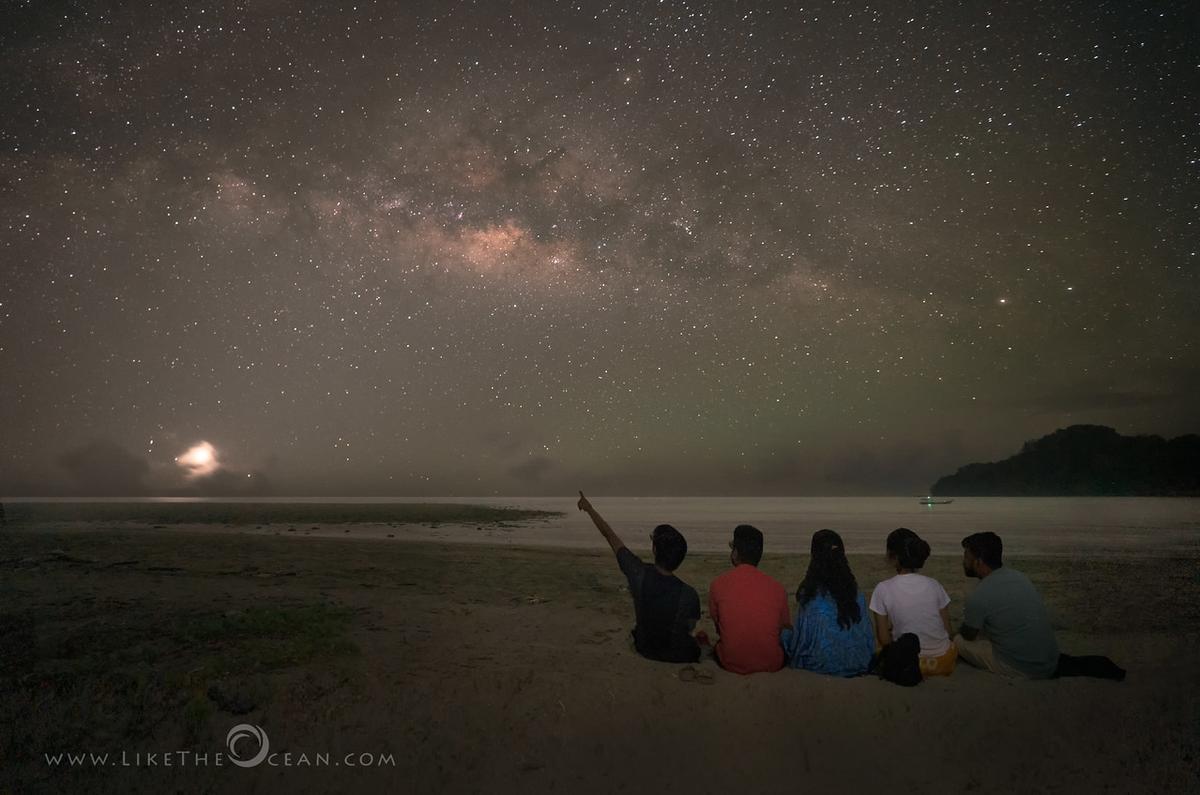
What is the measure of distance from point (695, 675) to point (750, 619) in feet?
2.77

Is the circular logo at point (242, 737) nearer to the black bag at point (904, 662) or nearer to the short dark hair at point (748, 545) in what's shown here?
the short dark hair at point (748, 545)

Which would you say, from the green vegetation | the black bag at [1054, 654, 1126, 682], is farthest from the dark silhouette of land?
the black bag at [1054, 654, 1126, 682]

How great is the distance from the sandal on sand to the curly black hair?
1.26 m

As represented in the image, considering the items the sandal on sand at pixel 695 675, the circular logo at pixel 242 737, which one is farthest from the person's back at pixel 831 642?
the circular logo at pixel 242 737

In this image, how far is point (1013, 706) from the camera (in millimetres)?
5840

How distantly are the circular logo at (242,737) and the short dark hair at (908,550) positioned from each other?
21.5 ft

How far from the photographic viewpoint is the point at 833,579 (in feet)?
20.9

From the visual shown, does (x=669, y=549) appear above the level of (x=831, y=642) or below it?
above

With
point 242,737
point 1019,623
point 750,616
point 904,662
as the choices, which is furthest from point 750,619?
point 242,737

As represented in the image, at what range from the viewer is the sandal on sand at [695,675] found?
6.44 m

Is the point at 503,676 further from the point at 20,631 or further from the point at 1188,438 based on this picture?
the point at 1188,438

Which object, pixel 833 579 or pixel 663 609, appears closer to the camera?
pixel 833 579

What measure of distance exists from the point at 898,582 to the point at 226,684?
7.47m

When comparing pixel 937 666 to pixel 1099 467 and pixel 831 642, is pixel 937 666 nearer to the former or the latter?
pixel 831 642
